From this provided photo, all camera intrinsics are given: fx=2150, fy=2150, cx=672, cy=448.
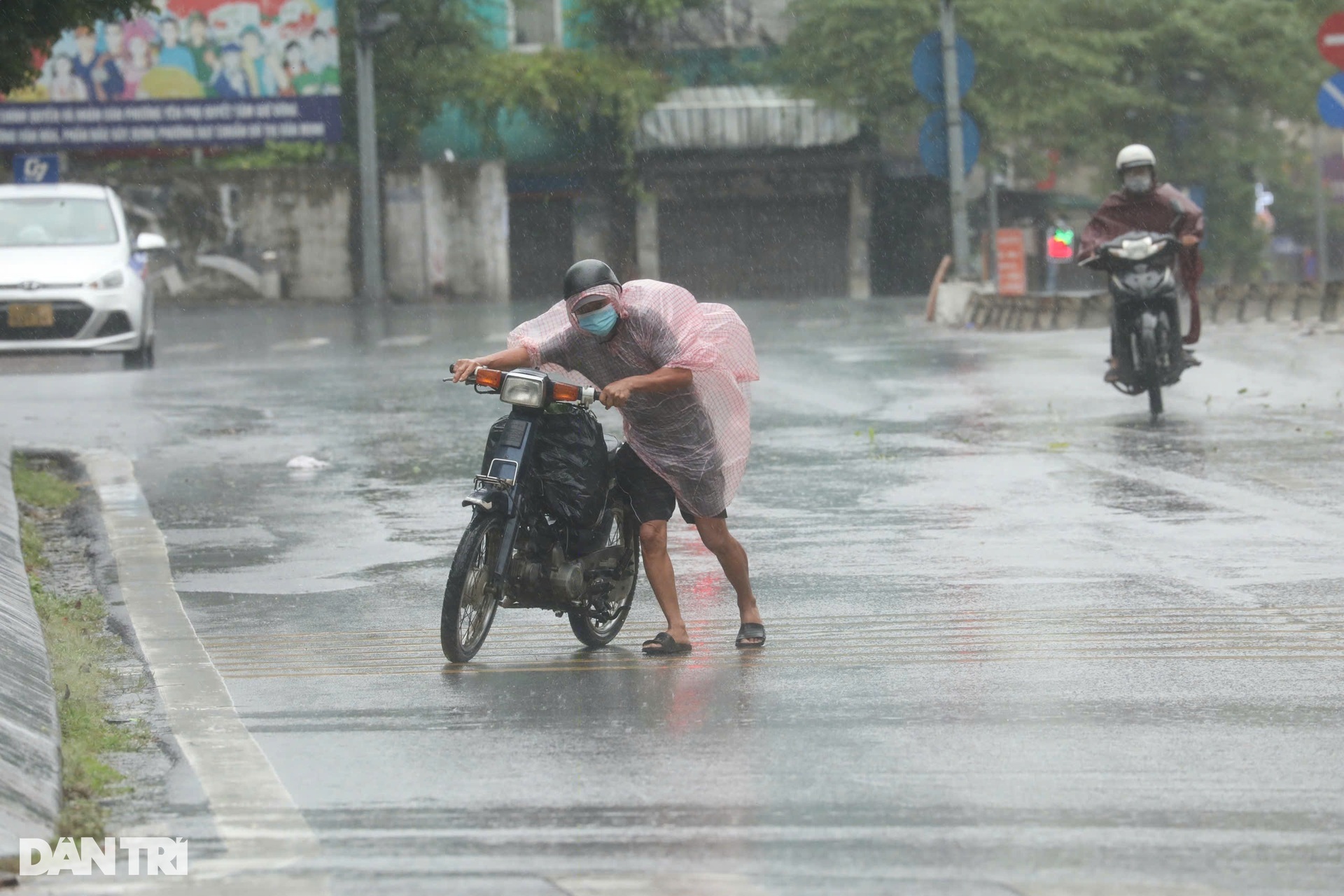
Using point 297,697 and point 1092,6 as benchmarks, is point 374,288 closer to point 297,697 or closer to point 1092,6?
point 1092,6

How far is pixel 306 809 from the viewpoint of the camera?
5270mm

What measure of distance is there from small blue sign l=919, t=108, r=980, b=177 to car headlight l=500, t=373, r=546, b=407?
21235mm

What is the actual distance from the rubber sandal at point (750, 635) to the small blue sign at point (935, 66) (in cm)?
2136

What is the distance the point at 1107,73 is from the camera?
137 feet

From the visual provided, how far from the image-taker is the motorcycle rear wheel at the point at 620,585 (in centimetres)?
755

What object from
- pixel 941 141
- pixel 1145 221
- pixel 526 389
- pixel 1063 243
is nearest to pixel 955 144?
pixel 941 141

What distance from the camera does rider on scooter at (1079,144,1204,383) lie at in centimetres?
1474

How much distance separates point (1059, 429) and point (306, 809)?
31.5ft

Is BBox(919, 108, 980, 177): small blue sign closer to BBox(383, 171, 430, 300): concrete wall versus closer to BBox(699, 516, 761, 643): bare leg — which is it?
BBox(383, 171, 430, 300): concrete wall

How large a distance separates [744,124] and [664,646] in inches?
1415

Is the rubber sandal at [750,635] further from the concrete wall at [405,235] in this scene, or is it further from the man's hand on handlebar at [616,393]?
the concrete wall at [405,235]

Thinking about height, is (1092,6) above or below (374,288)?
above

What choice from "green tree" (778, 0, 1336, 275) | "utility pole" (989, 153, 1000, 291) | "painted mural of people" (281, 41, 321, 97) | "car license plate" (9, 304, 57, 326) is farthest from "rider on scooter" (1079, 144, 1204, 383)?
"painted mural of people" (281, 41, 321, 97)

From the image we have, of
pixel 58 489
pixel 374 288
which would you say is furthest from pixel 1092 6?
pixel 58 489
